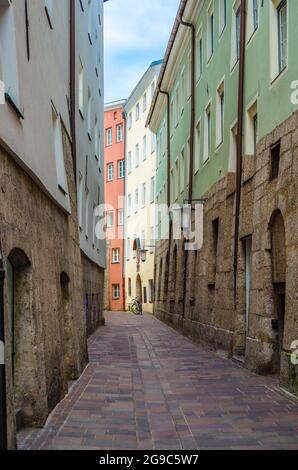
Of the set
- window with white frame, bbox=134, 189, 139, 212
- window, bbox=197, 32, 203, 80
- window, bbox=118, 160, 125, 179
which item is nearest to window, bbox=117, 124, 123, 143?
window, bbox=118, 160, 125, 179

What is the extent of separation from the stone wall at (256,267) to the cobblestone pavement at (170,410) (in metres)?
0.57

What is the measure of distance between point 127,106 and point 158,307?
21579mm

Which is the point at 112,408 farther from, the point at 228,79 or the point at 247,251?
the point at 228,79

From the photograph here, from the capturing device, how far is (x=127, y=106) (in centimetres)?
4850

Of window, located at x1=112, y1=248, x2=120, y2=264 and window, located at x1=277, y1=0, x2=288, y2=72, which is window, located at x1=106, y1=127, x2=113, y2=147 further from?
window, located at x1=277, y1=0, x2=288, y2=72

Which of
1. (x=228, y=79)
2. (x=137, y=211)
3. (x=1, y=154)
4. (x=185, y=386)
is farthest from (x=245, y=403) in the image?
(x=137, y=211)

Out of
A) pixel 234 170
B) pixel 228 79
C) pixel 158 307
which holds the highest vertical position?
pixel 228 79

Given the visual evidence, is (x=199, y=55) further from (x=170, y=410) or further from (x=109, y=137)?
(x=109, y=137)

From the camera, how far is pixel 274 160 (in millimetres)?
10500

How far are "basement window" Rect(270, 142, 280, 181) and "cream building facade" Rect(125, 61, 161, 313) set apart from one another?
89.0 feet

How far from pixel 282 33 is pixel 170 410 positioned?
7.04m

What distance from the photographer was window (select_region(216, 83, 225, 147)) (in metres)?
15.8

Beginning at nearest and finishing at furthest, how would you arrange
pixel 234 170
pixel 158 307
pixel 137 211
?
1. pixel 234 170
2. pixel 158 307
3. pixel 137 211
